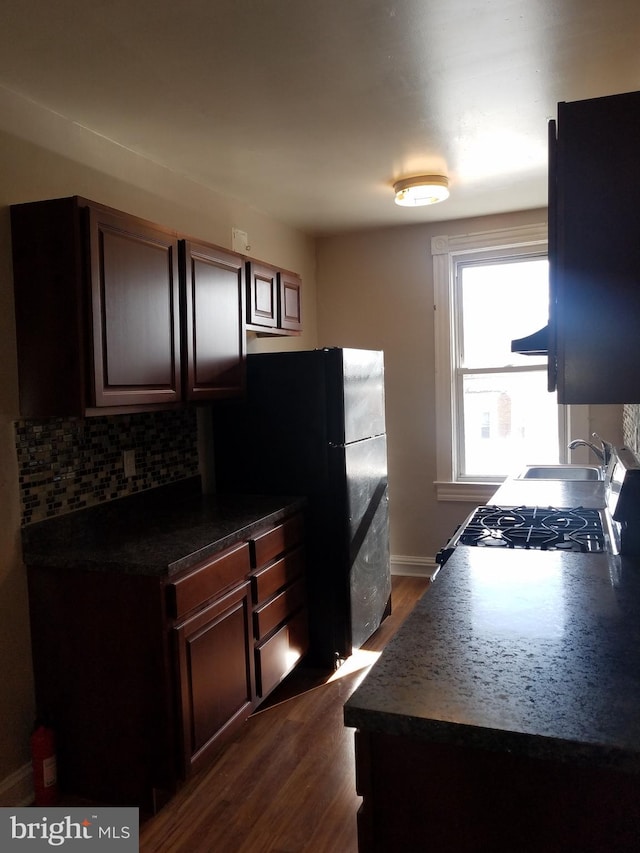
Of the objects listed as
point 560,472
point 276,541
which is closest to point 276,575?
point 276,541

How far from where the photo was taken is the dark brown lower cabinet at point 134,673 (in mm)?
1990

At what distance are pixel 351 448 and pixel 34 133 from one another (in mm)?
1857

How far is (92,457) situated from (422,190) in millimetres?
2170

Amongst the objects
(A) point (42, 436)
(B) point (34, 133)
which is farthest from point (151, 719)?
(B) point (34, 133)

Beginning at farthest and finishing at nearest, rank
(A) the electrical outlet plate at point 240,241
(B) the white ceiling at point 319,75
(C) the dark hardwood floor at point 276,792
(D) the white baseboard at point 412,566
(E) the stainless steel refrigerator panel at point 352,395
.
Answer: (D) the white baseboard at point 412,566 < (A) the electrical outlet plate at point 240,241 < (E) the stainless steel refrigerator panel at point 352,395 < (C) the dark hardwood floor at point 276,792 < (B) the white ceiling at point 319,75

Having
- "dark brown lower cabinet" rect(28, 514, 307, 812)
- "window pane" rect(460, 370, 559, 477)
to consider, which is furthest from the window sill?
"dark brown lower cabinet" rect(28, 514, 307, 812)

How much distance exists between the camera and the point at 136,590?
198cm

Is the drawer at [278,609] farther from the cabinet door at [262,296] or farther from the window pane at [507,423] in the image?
the window pane at [507,423]

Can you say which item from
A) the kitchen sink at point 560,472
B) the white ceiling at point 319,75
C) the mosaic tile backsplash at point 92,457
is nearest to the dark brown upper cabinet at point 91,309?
the mosaic tile backsplash at point 92,457

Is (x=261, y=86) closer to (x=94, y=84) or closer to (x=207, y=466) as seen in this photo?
(x=94, y=84)

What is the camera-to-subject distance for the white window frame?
3986 mm

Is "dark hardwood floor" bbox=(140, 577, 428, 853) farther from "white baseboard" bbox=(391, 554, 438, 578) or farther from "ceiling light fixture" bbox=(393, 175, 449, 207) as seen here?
→ "ceiling light fixture" bbox=(393, 175, 449, 207)

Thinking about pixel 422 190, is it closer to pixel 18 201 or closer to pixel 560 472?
pixel 560 472

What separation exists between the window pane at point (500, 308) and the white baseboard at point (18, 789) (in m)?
3.33
